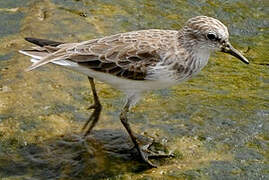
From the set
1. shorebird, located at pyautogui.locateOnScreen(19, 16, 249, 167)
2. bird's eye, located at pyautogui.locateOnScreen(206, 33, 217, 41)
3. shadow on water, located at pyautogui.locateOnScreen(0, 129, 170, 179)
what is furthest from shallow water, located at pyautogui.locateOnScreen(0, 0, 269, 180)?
bird's eye, located at pyautogui.locateOnScreen(206, 33, 217, 41)

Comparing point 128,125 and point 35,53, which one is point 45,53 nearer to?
point 35,53

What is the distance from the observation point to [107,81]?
6707 millimetres

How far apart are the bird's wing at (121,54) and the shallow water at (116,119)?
3.03 ft

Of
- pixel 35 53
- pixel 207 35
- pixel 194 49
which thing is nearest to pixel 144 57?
pixel 194 49

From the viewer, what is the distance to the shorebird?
647cm

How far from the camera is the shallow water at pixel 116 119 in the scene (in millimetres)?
6473

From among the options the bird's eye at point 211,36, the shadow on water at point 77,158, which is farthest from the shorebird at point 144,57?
the shadow on water at point 77,158

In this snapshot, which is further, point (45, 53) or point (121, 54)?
point (45, 53)

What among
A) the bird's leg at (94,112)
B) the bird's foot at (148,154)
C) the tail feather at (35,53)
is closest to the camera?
the bird's foot at (148,154)

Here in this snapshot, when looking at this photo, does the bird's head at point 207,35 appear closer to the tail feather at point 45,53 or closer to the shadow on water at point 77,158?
the shadow on water at point 77,158

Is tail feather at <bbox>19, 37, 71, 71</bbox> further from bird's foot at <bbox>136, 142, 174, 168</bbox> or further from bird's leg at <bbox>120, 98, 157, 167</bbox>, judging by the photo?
bird's foot at <bbox>136, 142, 174, 168</bbox>

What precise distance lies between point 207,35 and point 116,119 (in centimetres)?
164

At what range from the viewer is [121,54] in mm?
6582

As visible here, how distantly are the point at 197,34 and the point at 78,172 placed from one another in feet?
6.66
